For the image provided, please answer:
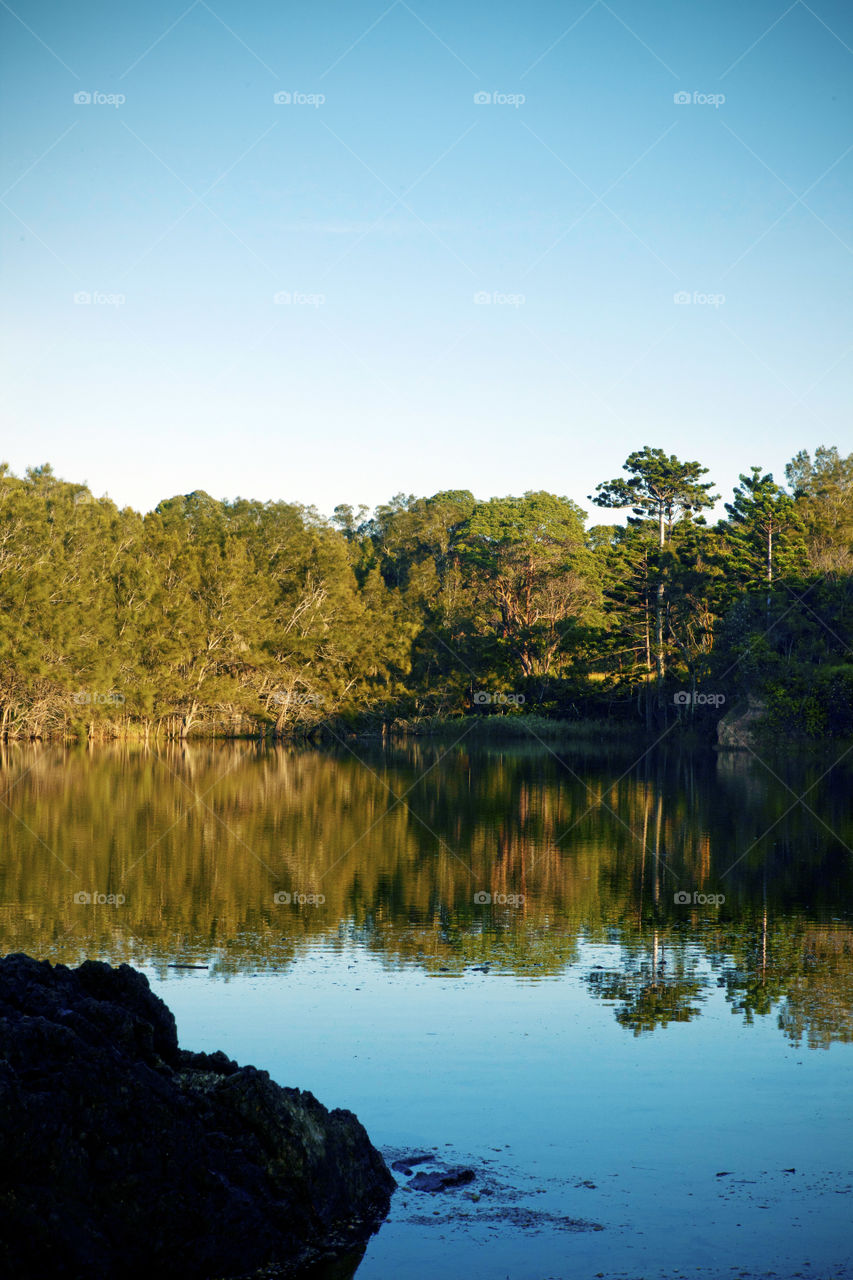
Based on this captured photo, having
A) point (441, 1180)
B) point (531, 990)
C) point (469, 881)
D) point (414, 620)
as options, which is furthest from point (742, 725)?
point (441, 1180)

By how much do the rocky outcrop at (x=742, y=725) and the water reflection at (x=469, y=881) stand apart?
2048 cm

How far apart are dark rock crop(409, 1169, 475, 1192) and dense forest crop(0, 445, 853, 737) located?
45924 mm

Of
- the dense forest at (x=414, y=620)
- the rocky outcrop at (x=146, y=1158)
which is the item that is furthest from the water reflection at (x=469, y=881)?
the dense forest at (x=414, y=620)

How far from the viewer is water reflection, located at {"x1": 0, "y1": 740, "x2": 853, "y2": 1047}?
12227 millimetres

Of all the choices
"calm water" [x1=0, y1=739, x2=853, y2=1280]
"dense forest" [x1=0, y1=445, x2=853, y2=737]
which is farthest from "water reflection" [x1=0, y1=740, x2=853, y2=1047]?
"dense forest" [x1=0, y1=445, x2=853, y2=737]

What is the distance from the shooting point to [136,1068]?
583cm

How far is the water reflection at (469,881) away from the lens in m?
12.2

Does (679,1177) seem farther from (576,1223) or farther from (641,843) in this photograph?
(641,843)

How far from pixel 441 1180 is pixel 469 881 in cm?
1089

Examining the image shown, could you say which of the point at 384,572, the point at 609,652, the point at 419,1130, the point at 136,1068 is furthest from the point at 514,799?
the point at 384,572

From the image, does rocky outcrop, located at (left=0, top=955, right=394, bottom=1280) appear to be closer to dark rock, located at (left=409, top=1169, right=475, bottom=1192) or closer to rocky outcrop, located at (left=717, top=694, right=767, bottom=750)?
dark rock, located at (left=409, top=1169, right=475, bottom=1192)

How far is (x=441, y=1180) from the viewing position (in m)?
6.76

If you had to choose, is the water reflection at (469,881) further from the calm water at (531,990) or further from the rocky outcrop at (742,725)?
the rocky outcrop at (742,725)

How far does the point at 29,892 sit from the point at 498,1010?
Answer: 776cm
